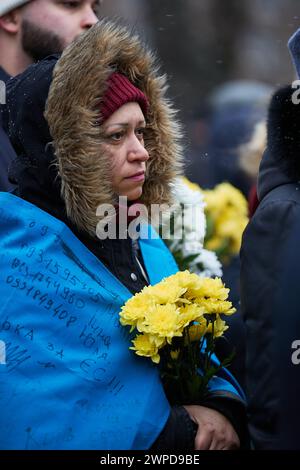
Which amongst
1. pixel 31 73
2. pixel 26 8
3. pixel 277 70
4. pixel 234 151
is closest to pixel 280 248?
pixel 31 73

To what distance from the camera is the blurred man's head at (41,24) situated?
14.6 ft

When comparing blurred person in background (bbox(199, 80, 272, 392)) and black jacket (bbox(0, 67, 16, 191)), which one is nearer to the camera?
black jacket (bbox(0, 67, 16, 191))

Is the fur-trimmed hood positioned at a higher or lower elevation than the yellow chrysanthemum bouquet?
higher

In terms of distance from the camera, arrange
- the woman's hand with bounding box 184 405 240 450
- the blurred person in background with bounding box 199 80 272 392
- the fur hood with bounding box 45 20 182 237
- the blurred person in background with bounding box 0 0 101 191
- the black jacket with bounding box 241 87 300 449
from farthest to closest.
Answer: the blurred person in background with bounding box 199 80 272 392 < the blurred person in background with bounding box 0 0 101 191 < the fur hood with bounding box 45 20 182 237 < the woman's hand with bounding box 184 405 240 450 < the black jacket with bounding box 241 87 300 449

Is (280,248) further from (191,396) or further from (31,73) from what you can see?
(31,73)

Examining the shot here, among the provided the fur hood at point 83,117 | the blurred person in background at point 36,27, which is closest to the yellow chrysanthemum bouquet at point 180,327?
the fur hood at point 83,117

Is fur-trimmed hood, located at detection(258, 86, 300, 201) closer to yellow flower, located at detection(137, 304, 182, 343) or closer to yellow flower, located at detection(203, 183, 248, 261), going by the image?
yellow flower, located at detection(137, 304, 182, 343)

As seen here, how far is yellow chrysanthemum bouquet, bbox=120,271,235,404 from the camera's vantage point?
120 inches

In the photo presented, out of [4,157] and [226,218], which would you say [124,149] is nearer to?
[4,157]

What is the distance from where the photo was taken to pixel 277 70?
17312 mm

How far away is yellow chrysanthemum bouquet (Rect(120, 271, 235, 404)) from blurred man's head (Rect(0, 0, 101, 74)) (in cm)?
168

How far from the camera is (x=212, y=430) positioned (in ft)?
10.3

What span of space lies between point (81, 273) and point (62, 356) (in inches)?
11.7

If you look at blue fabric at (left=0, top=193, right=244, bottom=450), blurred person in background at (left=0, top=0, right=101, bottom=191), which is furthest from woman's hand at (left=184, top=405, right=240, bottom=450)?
blurred person in background at (left=0, top=0, right=101, bottom=191)
